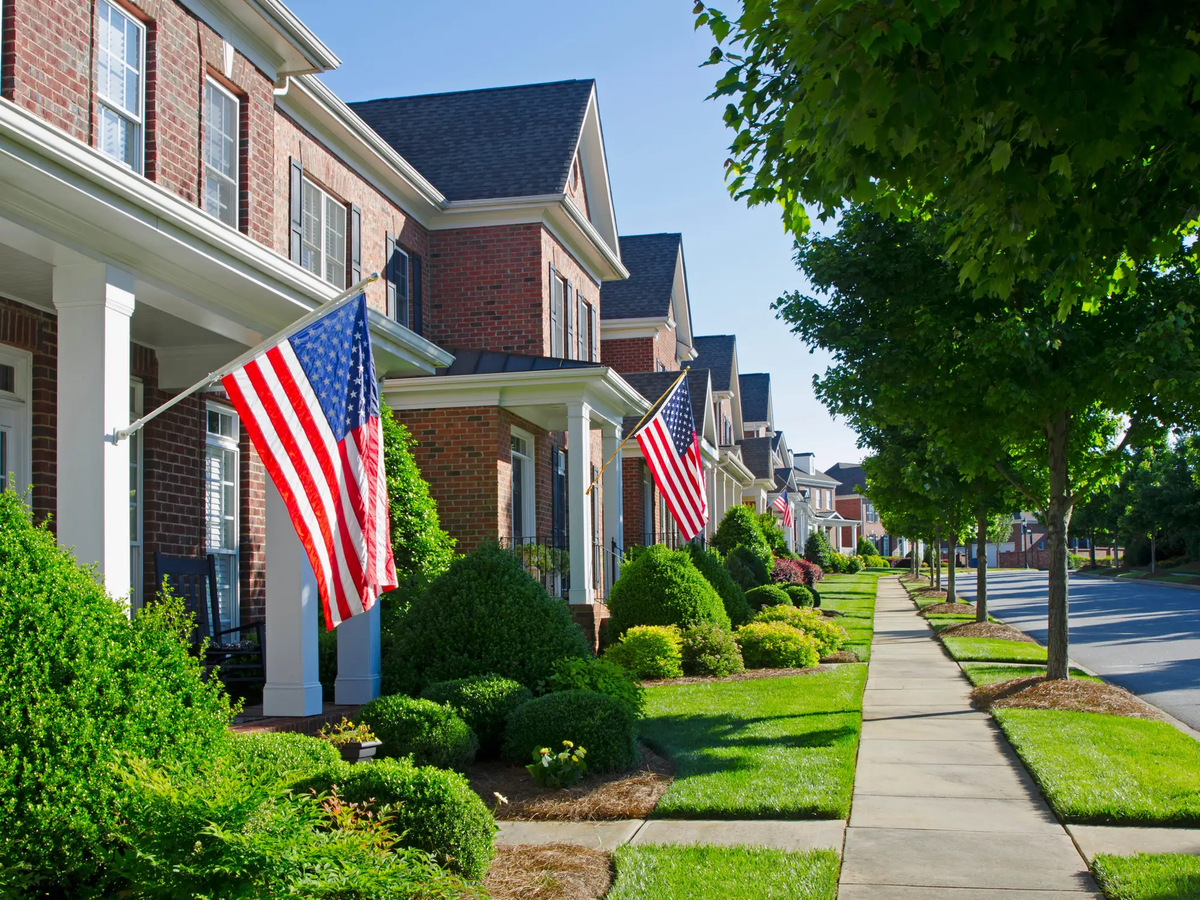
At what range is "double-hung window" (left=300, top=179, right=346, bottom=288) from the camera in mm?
14594

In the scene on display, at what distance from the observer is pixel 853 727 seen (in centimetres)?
1083

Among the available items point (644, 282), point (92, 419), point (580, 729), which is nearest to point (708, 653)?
point (580, 729)

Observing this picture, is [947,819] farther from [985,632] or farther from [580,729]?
[985,632]

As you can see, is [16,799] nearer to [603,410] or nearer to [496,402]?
[496,402]

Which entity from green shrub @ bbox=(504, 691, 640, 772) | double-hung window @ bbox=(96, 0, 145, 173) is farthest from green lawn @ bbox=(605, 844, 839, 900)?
double-hung window @ bbox=(96, 0, 145, 173)

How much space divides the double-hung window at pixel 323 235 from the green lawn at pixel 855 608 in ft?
32.7

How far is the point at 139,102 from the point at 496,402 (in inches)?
294

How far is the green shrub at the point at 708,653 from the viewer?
1554 cm

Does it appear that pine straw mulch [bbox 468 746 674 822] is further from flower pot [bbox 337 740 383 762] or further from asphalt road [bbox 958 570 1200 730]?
asphalt road [bbox 958 570 1200 730]

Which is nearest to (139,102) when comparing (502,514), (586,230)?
(502,514)

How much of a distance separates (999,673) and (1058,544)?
2366 millimetres

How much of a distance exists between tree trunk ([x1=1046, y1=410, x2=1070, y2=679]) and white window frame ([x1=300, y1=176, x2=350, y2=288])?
9272 mm

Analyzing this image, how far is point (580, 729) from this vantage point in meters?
8.68

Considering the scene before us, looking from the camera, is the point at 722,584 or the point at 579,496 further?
the point at 722,584
